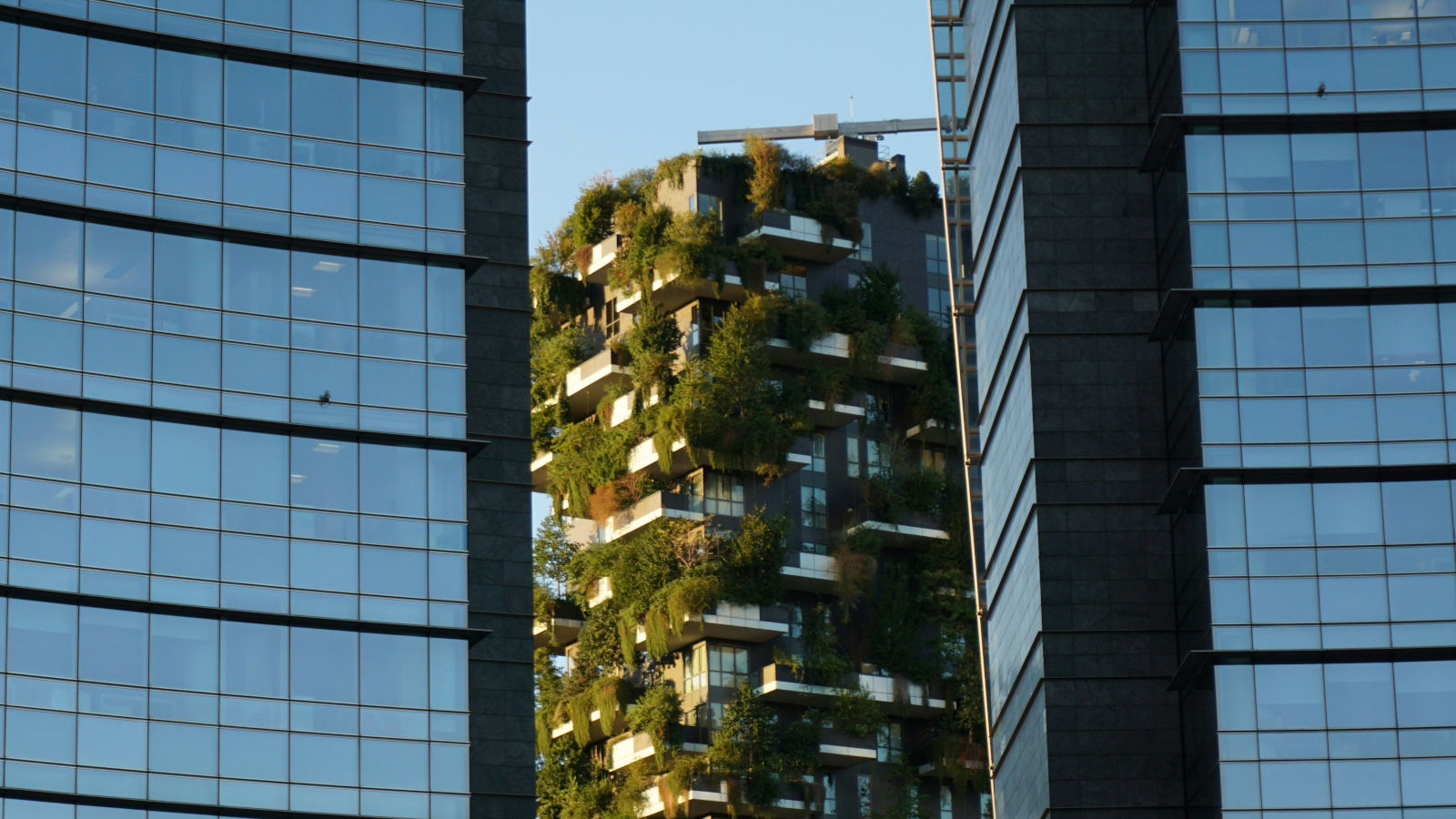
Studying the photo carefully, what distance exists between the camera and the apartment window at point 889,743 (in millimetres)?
103875

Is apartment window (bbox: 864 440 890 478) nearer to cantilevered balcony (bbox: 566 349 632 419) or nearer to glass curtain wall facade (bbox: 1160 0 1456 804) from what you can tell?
cantilevered balcony (bbox: 566 349 632 419)

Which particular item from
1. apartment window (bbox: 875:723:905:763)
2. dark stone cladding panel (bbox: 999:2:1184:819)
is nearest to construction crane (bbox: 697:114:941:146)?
apartment window (bbox: 875:723:905:763)

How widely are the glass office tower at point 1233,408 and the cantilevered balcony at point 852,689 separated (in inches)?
1489

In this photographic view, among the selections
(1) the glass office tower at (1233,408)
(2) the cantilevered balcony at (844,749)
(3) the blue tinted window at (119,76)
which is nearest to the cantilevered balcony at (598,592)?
(2) the cantilevered balcony at (844,749)

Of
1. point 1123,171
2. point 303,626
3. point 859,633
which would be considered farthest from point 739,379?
point 303,626

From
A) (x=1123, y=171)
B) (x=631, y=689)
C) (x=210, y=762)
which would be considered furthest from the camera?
(x=631, y=689)

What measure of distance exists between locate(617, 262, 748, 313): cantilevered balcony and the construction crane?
1250 centimetres

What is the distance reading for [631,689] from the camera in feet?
337

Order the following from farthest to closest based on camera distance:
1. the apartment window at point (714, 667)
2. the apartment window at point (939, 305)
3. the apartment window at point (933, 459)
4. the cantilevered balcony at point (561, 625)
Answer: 1. the apartment window at point (939, 305)
2. the apartment window at point (933, 459)
3. the cantilevered balcony at point (561, 625)
4. the apartment window at point (714, 667)

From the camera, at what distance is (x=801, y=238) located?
110 metres

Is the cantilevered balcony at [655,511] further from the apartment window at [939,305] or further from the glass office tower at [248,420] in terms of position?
the glass office tower at [248,420]

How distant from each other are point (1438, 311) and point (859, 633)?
50.6m

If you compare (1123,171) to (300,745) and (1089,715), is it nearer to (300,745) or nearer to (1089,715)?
(1089,715)

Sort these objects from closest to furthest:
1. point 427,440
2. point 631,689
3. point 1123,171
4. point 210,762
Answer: point 210,762
point 427,440
point 1123,171
point 631,689
